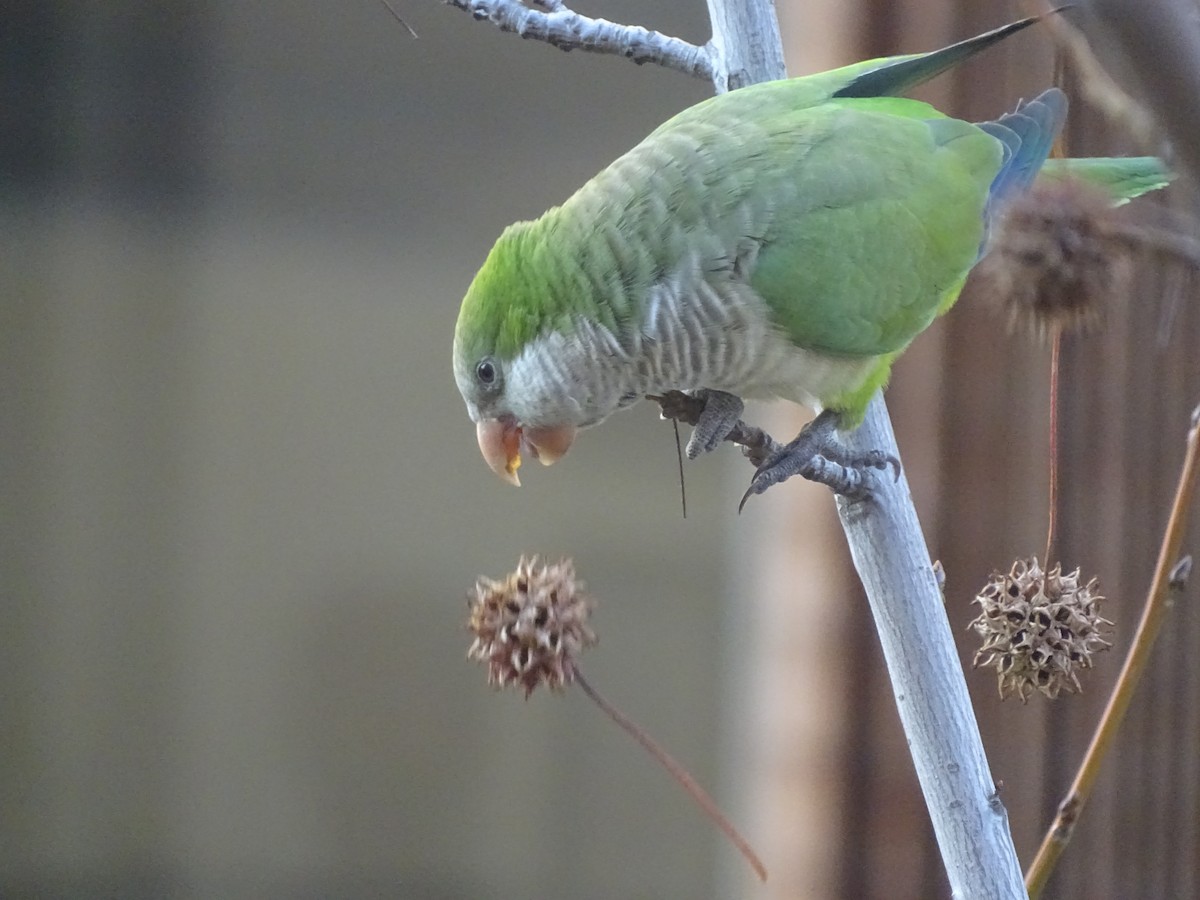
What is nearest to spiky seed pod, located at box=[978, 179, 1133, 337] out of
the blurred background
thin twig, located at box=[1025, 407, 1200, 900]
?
thin twig, located at box=[1025, 407, 1200, 900]

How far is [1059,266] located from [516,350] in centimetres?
36

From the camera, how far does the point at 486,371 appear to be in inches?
32.6

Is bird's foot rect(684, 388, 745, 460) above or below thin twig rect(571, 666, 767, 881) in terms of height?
above

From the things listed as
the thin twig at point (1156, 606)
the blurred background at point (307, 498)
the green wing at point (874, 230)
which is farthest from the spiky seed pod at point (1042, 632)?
the blurred background at point (307, 498)

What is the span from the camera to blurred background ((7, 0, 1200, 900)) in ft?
6.28

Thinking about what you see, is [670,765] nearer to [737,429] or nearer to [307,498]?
[737,429]

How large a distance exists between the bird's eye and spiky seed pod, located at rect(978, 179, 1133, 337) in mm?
350

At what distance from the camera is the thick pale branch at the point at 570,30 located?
0.79m

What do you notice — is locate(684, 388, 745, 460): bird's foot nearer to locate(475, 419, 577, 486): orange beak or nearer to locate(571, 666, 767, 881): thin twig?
locate(475, 419, 577, 486): orange beak

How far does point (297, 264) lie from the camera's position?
6.48 feet

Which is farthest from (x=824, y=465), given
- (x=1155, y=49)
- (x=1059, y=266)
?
(x=1155, y=49)

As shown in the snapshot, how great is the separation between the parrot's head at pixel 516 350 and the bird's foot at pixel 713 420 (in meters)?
0.09

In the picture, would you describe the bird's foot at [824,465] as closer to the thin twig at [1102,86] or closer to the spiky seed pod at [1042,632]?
the spiky seed pod at [1042,632]

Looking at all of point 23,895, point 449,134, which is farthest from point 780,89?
point 23,895
